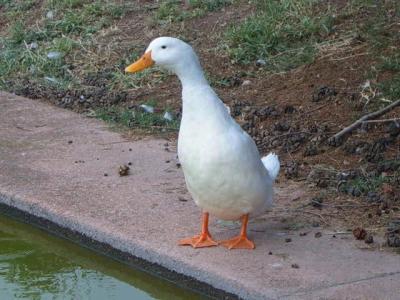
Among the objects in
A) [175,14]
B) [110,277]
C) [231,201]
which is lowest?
[110,277]

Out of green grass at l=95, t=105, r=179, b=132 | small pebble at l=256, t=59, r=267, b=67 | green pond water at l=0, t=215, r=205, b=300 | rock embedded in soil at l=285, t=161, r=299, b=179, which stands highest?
small pebble at l=256, t=59, r=267, b=67

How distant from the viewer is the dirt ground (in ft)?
20.8

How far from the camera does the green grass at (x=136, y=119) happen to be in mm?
8070

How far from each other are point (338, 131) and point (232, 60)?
196 centimetres

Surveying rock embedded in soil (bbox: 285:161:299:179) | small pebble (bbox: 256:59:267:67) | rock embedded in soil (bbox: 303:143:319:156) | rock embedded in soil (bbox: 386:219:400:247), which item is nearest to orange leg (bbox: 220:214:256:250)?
rock embedded in soil (bbox: 386:219:400:247)

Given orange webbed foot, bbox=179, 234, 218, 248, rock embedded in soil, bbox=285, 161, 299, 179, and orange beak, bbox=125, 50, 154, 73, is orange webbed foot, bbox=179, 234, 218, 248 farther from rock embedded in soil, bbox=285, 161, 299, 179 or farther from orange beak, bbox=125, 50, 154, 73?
rock embedded in soil, bbox=285, 161, 299, 179

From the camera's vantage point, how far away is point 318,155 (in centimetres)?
719

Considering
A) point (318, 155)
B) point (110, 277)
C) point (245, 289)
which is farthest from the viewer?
point (318, 155)

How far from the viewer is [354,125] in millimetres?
7062

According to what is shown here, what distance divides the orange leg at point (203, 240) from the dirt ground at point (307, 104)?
2.19ft

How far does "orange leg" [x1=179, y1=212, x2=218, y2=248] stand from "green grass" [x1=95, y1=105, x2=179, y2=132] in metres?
2.29

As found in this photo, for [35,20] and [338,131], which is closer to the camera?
[338,131]

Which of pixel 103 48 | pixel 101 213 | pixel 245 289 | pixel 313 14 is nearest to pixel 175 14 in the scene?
pixel 103 48

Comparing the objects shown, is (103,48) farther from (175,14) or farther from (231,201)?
(231,201)
